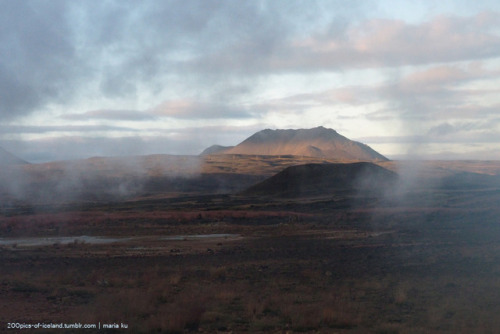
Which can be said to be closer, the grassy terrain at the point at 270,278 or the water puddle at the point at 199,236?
the grassy terrain at the point at 270,278

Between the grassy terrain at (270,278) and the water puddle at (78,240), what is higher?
the grassy terrain at (270,278)

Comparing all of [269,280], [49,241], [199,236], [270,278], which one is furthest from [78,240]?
[269,280]

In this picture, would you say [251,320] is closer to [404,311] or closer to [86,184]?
[404,311]

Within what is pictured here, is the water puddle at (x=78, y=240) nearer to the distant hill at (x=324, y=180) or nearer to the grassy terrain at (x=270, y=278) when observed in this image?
the grassy terrain at (x=270, y=278)

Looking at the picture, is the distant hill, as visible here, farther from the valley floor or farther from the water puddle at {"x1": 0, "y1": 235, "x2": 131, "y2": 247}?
the water puddle at {"x1": 0, "y1": 235, "x2": 131, "y2": 247}

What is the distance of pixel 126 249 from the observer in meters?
30.4

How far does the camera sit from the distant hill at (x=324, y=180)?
9138cm

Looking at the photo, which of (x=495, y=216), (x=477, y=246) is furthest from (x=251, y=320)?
(x=495, y=216)

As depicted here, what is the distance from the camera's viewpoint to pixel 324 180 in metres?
96.1

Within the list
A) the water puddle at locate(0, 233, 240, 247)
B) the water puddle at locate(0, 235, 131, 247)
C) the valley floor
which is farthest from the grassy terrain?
the water puddle at locate(0, 235, 131, 247)

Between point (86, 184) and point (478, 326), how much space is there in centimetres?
11525

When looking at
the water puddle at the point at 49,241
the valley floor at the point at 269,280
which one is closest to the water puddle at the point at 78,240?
the water puddle at the point at 49,241

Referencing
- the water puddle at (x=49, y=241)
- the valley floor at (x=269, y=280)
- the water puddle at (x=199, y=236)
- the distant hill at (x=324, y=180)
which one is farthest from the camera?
the distant hill at (x=324, y=180)

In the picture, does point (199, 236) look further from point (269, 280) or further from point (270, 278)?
point (269, 280)
